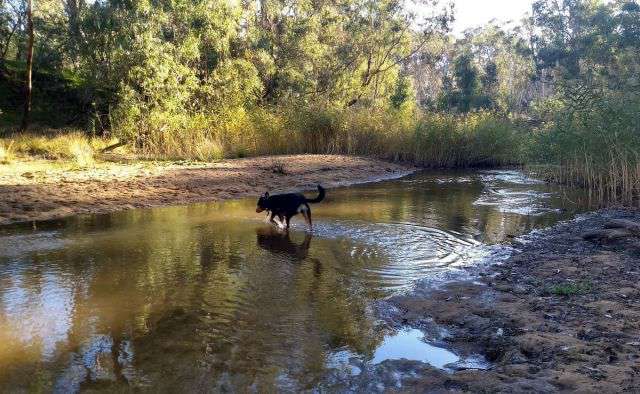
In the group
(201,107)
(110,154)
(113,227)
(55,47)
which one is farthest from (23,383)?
(55,47)

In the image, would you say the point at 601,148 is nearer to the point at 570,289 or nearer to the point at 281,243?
the point at 281,243

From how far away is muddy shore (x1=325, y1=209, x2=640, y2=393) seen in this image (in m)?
4.26

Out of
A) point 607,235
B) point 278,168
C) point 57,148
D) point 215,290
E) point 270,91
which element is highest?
point 270,91

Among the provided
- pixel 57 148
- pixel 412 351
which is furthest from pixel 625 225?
pixel 57 148

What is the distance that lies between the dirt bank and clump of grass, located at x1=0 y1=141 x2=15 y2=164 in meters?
0.46

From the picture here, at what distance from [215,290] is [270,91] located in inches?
1022

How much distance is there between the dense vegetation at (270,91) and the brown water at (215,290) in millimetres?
4742

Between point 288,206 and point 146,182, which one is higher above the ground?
point 146,182

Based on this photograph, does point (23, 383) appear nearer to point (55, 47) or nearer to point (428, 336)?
point (428, 336)

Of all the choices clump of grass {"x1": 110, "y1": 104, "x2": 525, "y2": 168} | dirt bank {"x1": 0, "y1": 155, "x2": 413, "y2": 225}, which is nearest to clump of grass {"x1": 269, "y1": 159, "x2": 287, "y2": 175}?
dirt bank {"x1": 0, "y1": 155, "x2": 413, "y2": 225}

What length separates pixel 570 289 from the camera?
6.32m

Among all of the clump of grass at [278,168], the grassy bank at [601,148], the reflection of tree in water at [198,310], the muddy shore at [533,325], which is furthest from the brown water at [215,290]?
the clump of grass at [278,168]

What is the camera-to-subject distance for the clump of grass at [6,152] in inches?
700

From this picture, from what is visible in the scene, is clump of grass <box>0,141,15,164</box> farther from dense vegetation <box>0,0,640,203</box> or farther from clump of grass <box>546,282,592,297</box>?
clump of grass <box>546,282,592,297</box>
